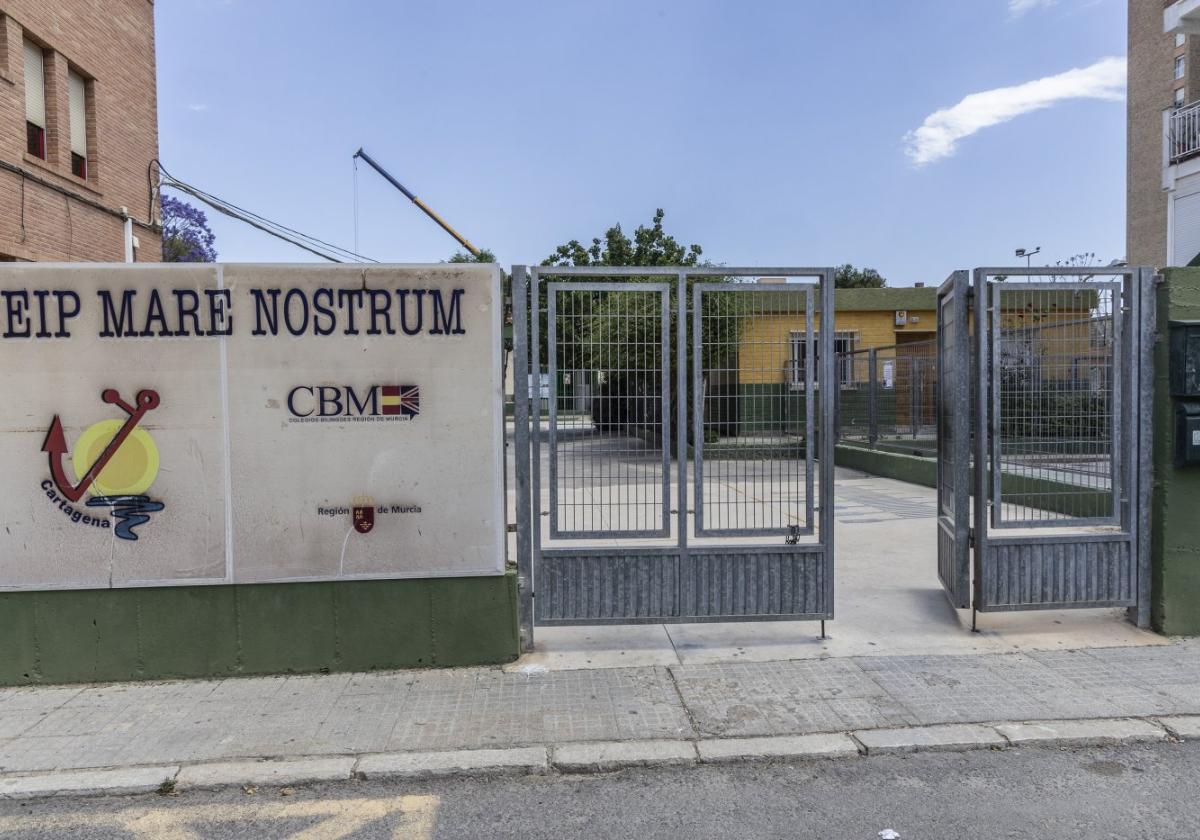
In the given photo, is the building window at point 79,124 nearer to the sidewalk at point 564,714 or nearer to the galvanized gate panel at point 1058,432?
the sidewalk at point 564,714

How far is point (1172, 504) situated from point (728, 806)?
423 centimetres

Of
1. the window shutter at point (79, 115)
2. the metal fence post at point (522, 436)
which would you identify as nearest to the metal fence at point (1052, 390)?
the metal fence post at point (522, 436)

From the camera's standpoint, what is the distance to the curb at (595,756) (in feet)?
12.8

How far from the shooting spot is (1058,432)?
230 inches

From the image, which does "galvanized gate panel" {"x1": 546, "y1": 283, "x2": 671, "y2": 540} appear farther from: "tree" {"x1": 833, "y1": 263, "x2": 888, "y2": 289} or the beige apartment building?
"tree" {"x1": 833, "y1": 263, "x2": 888, "y2": 289}

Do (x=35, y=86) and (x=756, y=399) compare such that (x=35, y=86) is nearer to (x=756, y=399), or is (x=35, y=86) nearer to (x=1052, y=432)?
(x=756, y=399)

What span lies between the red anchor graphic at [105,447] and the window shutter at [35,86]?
998 cm

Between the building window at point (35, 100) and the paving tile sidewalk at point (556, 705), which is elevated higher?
the building window at point (35, 100)

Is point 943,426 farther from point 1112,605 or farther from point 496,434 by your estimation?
point 496,434

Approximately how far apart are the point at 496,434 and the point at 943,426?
11.8ft

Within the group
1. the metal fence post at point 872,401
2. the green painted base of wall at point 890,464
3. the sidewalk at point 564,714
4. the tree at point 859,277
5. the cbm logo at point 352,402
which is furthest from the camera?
the tree at point 859,277

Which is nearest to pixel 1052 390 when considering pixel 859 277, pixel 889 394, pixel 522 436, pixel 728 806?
pixel 522 436

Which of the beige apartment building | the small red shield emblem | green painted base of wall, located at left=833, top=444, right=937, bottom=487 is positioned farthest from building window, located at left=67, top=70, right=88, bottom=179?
the beige apartment building

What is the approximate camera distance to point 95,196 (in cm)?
1370
